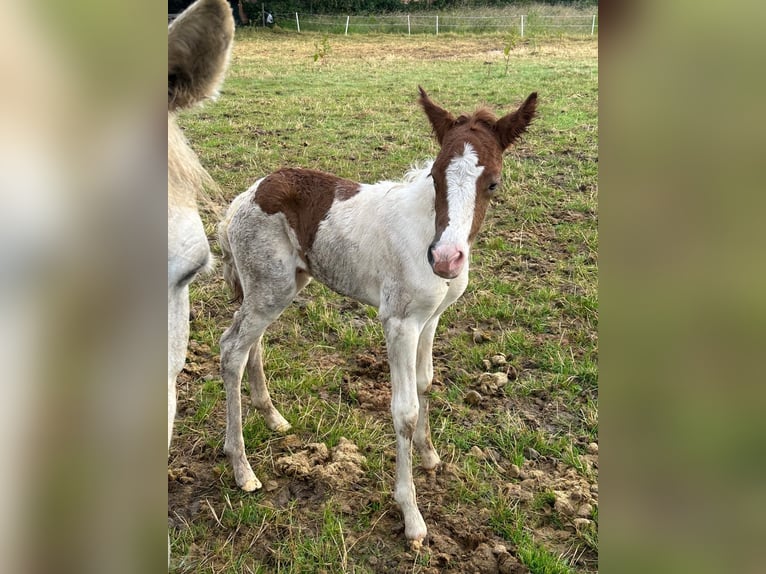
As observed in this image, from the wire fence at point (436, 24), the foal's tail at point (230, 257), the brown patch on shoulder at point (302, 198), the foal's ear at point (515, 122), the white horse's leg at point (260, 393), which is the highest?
the wire fence at point (436, 24)

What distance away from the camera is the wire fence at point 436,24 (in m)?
19.4

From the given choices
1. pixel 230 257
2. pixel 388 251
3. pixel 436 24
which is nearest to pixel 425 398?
pixel 388 251

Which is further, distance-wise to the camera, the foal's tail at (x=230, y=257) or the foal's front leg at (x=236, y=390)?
the foal's tail at (x=230, y=257)

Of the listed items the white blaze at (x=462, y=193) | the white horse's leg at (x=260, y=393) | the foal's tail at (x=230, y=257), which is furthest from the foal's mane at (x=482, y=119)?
the white horse's leg at (x=260, y=393)

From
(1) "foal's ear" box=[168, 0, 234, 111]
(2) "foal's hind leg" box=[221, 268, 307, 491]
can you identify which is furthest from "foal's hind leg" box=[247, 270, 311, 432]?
(1) "foal's ear" box=[168, 0, 234, 111]

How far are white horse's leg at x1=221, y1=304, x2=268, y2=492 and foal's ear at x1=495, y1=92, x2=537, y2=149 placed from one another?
1530mm

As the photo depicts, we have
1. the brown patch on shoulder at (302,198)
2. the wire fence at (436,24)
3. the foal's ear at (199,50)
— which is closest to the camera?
the foal's ear at (199,50)

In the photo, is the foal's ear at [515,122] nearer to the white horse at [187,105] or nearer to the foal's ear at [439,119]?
the foal's ear at [439,119]

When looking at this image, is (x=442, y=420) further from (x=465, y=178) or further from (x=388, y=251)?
(x=465, y=178)

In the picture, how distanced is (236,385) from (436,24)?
21.4m

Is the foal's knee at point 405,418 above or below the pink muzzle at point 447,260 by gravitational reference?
below
